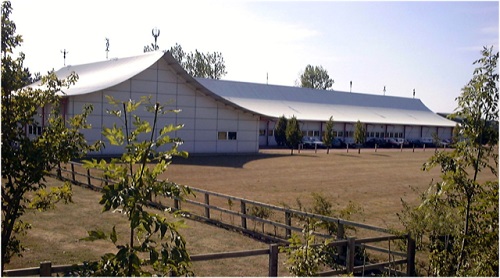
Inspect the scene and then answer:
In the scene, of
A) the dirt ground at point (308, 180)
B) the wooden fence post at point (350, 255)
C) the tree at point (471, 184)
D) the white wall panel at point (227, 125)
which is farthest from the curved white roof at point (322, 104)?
the tree at point (471, 184)

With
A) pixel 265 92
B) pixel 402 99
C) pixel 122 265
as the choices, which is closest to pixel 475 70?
pixel 122 265

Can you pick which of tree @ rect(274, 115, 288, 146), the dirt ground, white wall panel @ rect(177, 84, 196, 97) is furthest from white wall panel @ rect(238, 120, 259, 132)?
tree @ rect(274, 115, 288, 146)

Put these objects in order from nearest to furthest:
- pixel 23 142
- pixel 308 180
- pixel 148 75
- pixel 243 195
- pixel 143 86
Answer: pixel 23 142
pixel 243 195
pixel 308 180
pixel 143 86
pixel 148 75

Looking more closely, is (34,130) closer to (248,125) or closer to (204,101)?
(204,101)

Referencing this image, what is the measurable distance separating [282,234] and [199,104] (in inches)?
1109

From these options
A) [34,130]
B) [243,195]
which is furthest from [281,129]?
[34,130]

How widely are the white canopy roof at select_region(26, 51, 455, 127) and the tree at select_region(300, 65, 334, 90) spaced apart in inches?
1381

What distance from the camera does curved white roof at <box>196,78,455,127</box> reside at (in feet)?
205

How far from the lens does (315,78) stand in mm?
116562

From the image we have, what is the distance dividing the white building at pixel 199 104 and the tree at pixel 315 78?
46812mm

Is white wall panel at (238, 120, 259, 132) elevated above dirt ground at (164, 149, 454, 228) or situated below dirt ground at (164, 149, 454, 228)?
above

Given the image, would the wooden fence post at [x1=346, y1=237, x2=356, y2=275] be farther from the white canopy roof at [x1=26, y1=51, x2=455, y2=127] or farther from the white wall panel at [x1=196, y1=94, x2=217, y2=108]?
the white wall panel at [x1=196, y1=94, x2=217, y2=108]

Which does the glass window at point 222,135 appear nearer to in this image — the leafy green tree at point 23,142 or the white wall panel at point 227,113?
the white wall panel at point 227,113

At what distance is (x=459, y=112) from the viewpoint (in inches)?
254
